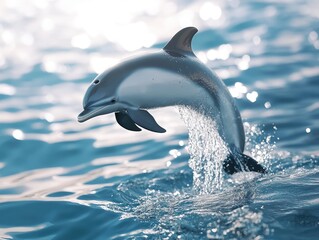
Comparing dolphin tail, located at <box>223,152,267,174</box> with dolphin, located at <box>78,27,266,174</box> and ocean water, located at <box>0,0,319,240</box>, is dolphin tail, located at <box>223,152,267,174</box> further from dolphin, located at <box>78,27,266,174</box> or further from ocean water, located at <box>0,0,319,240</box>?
ocean water, located at <box>0,0,319,240</box>

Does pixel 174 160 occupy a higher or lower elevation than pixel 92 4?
lower

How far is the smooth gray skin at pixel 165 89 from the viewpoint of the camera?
215 inches

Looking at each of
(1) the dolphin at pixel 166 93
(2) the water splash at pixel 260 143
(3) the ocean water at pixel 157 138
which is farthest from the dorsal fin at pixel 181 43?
(2) the water splash at pixel 260 143

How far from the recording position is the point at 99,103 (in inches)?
213

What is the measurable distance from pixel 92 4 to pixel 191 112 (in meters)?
13.9

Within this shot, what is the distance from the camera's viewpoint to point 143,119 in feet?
17.8

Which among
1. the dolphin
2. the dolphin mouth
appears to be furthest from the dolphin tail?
the dolphin mouth

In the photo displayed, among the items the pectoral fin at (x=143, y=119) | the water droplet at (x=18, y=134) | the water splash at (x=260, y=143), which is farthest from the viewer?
the water droplet at (x=18, y=134)

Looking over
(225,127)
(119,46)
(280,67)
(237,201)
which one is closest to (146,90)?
(225,127)

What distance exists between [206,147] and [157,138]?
286 cm

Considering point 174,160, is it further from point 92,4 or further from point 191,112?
point 92,4

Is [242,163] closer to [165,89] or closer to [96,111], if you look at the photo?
[165,89]

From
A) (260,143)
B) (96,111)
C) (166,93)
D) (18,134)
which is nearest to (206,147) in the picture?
(166,93)

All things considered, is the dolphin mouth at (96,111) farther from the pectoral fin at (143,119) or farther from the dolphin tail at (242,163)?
the dolphin tail at (242,163)
